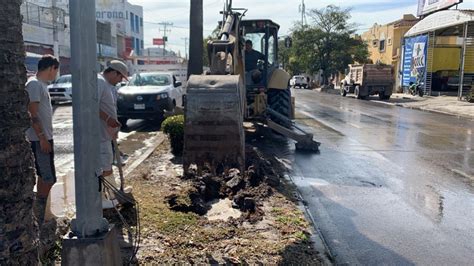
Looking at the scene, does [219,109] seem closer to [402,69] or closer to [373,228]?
[373,228]

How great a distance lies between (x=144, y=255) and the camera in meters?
4.34

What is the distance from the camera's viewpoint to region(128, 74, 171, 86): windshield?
51.4 ft

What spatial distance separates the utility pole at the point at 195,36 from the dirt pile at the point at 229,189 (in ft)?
17.3

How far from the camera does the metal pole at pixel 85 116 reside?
312 cm

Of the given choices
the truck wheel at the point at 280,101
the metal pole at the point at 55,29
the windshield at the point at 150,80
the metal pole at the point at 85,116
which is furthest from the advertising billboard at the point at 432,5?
the metal pole at the point at 85,116

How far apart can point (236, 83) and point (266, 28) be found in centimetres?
590

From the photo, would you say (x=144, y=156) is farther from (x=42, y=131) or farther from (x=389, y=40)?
(x=389, y=40)

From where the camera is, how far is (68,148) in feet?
34.9

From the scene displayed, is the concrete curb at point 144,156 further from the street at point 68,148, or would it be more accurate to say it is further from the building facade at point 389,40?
the building facade at point 389,40

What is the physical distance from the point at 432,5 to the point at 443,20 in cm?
841

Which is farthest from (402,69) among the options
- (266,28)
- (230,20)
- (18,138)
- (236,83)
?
(18,138)

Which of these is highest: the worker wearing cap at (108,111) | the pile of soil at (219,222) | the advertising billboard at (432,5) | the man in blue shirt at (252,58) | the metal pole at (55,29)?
the advertising billboard at (432,5)

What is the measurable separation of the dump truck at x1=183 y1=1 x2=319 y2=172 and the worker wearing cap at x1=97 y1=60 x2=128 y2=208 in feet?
6.11

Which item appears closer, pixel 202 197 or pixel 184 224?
pixel 184 224
